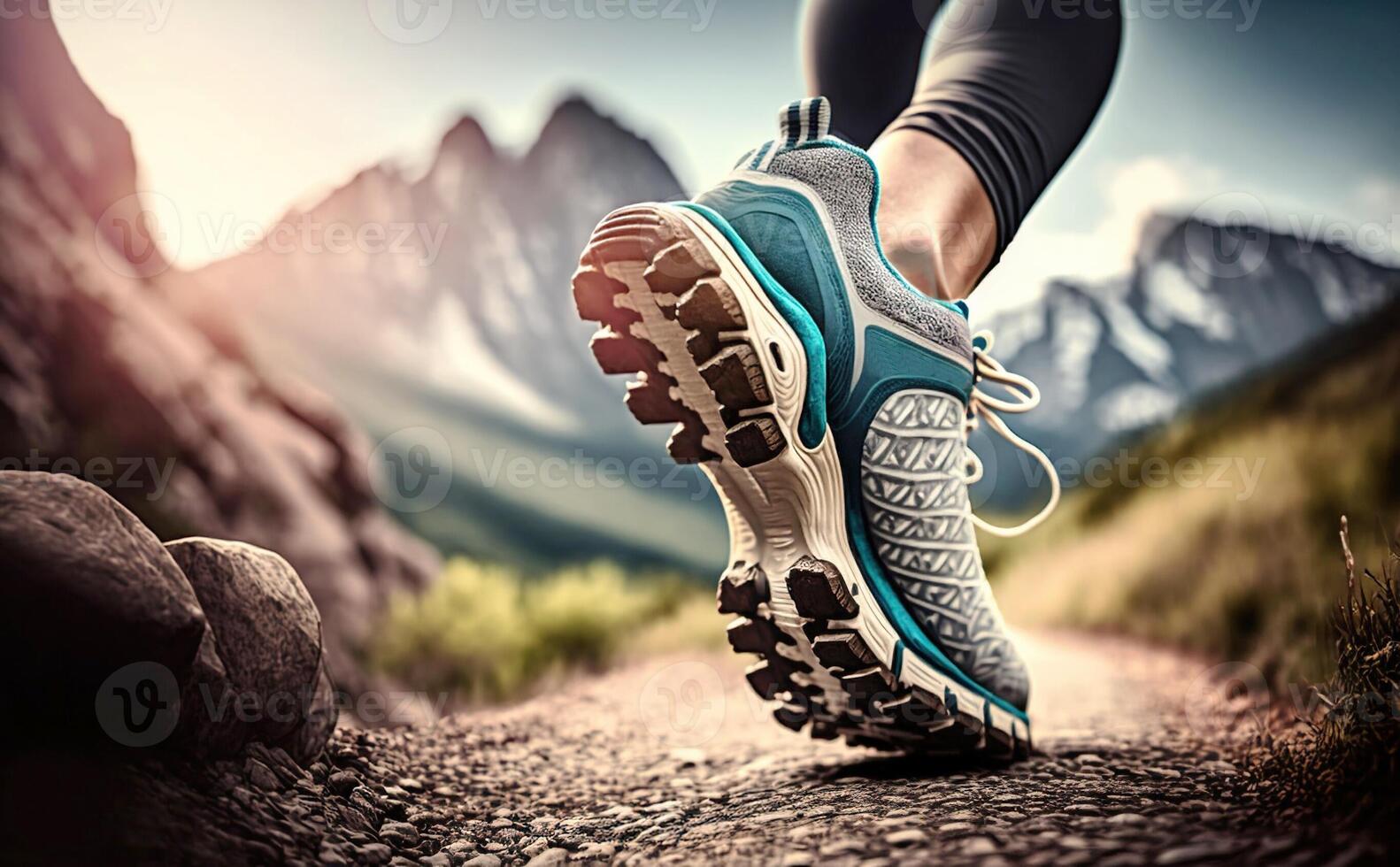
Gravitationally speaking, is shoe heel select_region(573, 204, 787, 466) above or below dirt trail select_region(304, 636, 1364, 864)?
above

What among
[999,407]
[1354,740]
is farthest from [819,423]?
[1354,740]

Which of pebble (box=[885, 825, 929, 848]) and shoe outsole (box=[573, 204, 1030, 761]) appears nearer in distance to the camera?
pebble (box=[885, 825, 929, 848])

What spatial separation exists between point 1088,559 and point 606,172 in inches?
127

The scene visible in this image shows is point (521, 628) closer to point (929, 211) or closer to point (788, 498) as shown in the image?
point (788, 498)

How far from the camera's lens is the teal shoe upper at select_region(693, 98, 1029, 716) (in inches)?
45.0

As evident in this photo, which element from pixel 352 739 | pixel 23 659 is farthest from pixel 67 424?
pixel 23 659

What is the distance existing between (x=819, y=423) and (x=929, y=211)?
17.3 inches

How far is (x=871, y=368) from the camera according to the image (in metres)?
1.17

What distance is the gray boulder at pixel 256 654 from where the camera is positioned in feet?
3.03

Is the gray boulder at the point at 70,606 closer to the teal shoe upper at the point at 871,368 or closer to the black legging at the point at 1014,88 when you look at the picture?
the teal shoe upper at the point at 871,368

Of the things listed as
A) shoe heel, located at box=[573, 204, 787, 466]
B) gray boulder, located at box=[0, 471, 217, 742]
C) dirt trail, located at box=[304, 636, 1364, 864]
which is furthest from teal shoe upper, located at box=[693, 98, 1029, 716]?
gray boulder, located at box=[0, 471, 217, 742]

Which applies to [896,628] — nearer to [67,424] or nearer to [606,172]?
[67,424]

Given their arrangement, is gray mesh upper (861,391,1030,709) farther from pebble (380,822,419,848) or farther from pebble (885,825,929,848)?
pebble (380,822,419,848)

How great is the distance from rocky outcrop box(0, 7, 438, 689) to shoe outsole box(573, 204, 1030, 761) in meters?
1.56
